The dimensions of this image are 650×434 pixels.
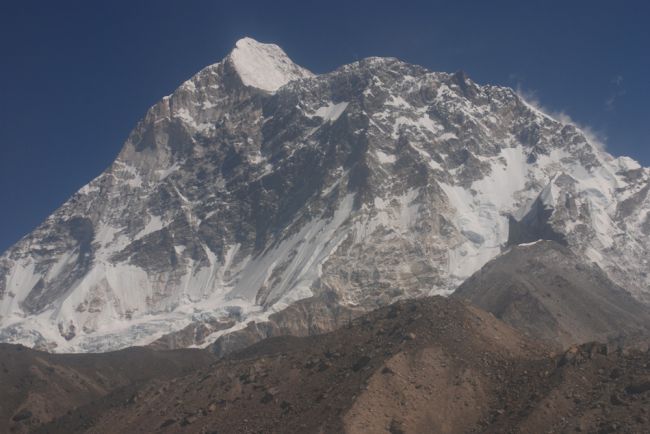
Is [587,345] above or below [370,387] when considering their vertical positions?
above

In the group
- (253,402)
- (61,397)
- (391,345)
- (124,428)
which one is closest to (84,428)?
(124,428)

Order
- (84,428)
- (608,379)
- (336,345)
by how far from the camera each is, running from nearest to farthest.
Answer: (608,379)
(336,345)
(84,428)

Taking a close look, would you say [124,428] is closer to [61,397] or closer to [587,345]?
[587,345]

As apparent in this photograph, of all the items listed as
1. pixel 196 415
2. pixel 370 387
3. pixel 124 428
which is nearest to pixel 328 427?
pixel 370 387

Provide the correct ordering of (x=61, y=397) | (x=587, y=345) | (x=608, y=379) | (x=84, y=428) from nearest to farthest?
(x=608, y=379)
(x=587, y=345)
(x=84, y=428)
(x=61, y=397)

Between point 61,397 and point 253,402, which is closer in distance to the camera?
point 253,402

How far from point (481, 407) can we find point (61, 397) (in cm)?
14478

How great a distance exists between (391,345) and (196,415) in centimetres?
2420

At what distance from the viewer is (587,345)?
8338 cm

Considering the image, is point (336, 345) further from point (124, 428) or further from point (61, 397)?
point (61, 397)

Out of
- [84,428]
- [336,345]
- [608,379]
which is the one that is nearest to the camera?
[608,379]

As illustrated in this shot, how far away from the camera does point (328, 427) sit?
7750 centimetres

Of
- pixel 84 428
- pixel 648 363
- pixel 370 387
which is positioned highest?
pixel 648 363

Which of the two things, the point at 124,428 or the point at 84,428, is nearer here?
the point at 124,428
